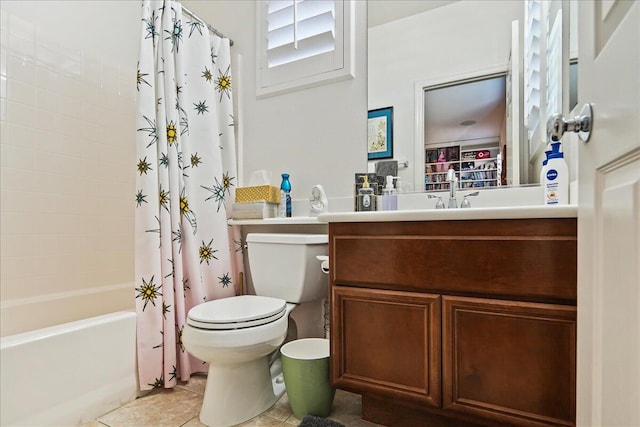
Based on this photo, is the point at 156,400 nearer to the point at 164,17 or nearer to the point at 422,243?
the point at 422,243

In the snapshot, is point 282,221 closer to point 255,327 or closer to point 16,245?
point 255,327

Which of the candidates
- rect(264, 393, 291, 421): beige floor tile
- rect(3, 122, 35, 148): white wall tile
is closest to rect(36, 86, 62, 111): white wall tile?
rect(3, 122, 35, 148): white wall tile

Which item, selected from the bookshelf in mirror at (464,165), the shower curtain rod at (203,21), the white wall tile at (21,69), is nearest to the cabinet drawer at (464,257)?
the bookshelf in mirror at (464,165)

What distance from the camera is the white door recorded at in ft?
1.44

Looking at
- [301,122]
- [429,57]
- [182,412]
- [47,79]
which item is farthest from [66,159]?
[429,57]

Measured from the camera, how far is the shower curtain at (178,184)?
1.45m

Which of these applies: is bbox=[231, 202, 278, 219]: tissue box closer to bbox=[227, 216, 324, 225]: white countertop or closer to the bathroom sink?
bbox=[227, 216, 324, 225]: white countertop

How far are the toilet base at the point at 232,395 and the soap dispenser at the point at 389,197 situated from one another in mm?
905

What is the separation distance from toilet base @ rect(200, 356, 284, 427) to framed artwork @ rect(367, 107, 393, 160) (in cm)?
114

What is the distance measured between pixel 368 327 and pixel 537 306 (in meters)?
0.51

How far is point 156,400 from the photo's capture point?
1421 mm

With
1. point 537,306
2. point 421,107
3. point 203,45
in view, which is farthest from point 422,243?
point 203,45

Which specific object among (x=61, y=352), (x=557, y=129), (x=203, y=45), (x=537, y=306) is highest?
(x=203, y=45)

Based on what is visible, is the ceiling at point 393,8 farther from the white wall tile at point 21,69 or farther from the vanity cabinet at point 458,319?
the white wall tile at point 21,69
